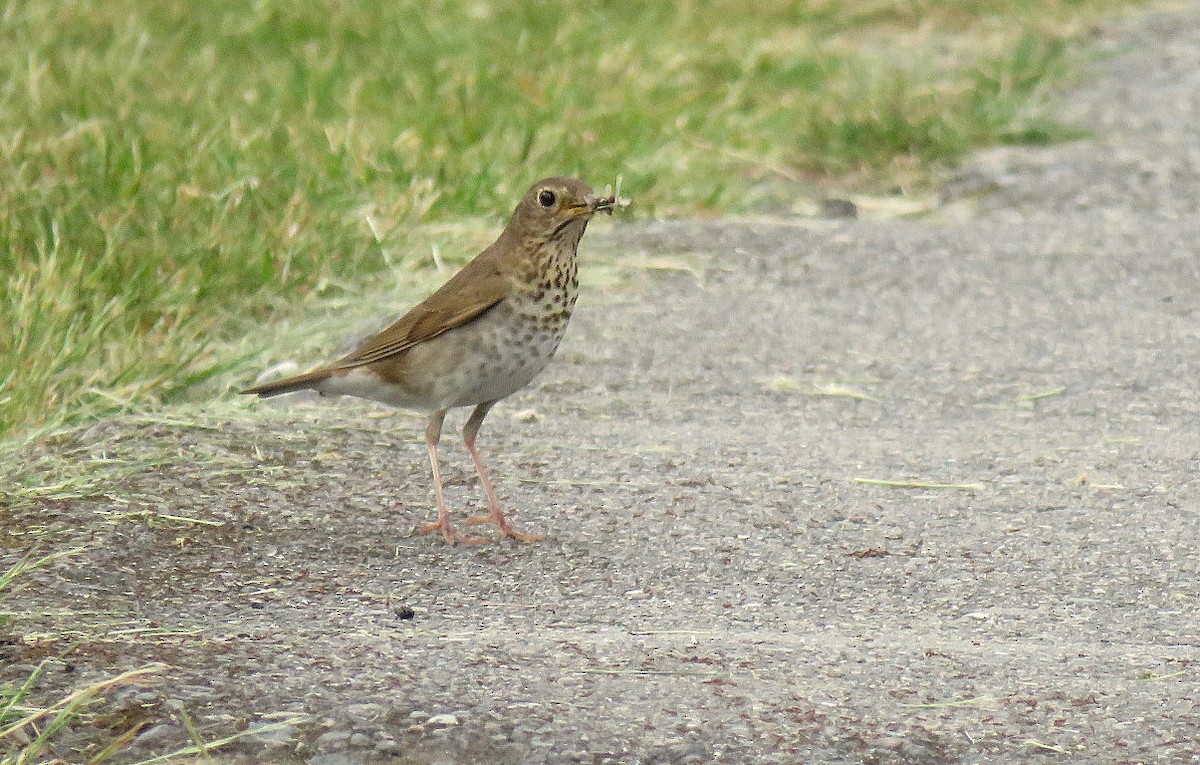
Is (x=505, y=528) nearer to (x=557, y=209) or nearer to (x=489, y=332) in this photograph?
(x=489, y=332)

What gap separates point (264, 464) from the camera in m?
Result: 5.05

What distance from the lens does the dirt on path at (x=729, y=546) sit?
3551 millimetres

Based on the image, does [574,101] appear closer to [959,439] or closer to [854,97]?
[854,97]

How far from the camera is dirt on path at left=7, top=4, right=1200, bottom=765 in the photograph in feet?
11.6

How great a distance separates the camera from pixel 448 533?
15.3ft

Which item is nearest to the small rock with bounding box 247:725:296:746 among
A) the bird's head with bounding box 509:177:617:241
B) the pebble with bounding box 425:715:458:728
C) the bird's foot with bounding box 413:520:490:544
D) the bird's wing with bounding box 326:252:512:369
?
the pebble with bounding box 425:715:458:728

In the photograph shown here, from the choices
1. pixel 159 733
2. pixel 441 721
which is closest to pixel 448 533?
pixel 441 721

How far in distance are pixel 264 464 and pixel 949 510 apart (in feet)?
5.71

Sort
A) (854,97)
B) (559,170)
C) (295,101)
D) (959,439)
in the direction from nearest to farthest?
(959,439)
(559,170)
(295,101)
(854,97)

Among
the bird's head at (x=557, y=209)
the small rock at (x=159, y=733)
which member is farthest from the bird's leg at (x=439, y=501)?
the small rock at (x=159, y=733)

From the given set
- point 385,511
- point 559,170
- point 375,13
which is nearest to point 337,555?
point 385,511

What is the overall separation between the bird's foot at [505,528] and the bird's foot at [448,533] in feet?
0.17

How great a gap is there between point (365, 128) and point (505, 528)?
380 cm

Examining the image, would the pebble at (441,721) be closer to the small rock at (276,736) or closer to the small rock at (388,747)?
the small rock at (388,747)
